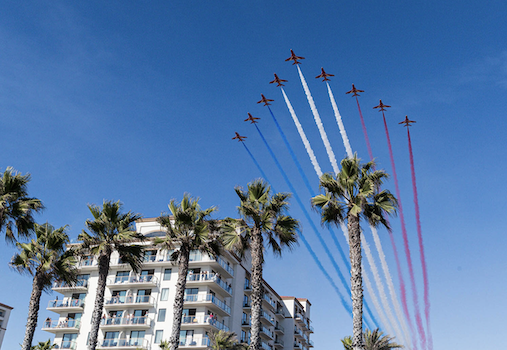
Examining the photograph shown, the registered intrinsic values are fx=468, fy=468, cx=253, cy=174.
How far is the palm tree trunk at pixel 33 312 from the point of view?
2586cm

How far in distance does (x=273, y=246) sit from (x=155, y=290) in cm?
3047

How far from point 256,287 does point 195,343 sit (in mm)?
26528

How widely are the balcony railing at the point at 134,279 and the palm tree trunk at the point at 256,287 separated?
3043 centimetres

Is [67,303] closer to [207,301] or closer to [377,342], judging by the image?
[207,301]

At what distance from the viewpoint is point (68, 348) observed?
56375 mm

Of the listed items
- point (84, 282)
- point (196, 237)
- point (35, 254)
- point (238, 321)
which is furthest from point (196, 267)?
point (35, 254)

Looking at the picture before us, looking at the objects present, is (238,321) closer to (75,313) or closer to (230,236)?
(75,313)

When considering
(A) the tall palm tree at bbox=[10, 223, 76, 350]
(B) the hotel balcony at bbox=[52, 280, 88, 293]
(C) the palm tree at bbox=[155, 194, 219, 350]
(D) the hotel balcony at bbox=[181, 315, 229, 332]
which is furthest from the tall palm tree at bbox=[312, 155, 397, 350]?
(B) the hotel balcony at bbox=[52, 280, 88, 293]

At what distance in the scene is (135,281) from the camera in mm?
58250

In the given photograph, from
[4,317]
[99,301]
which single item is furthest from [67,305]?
[4,317]

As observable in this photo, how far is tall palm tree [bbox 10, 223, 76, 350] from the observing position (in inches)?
1088

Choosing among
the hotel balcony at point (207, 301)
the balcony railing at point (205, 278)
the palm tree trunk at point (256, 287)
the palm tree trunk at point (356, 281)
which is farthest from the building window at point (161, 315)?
the palm tree trunk at point (356, 281)

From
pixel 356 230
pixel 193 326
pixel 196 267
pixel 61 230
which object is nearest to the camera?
pixel 356 230

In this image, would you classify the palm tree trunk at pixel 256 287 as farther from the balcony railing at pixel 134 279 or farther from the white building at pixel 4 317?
the white building at pixel 4 317
